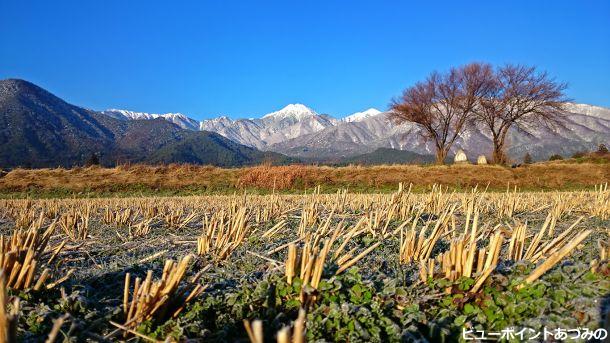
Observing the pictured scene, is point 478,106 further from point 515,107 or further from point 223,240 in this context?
point 223,240

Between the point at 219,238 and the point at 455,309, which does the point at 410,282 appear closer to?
the point at 455,309

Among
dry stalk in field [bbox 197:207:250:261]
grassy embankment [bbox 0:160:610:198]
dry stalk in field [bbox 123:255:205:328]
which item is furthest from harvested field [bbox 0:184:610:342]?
grassy embankment [bbox 0:160:610:198]

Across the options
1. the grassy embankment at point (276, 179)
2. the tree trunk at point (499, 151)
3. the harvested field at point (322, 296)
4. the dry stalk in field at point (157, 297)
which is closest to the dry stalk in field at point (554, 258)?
the harvested field at point (322, 296)

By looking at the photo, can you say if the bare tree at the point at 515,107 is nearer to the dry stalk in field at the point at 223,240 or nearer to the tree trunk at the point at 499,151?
the tree trunk at the point at 499,151

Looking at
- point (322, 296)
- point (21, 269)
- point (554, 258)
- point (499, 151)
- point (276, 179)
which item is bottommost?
point (322, 296)

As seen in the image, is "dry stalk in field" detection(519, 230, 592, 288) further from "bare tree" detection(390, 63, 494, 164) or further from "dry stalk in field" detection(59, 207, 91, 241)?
"bare tree" detection(390, 63, 494, 164)

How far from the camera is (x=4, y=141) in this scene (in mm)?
189875

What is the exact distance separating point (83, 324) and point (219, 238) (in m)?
1.86

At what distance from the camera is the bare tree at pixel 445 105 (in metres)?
43.2

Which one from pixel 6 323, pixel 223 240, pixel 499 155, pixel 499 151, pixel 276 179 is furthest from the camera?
pixel 499 151

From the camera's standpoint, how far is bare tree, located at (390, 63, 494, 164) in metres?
43.2

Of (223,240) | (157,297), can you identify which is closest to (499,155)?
(223,240)

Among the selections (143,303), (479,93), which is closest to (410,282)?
(143,303)

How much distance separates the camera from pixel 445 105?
45.1 meters
